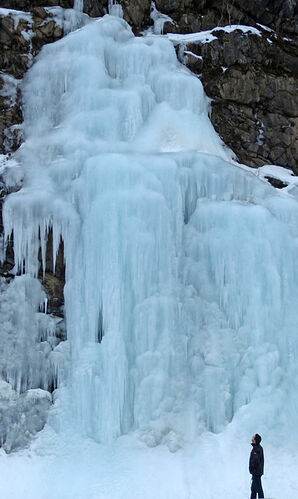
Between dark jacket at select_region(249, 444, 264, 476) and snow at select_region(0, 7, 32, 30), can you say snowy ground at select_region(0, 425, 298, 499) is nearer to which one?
dark jacket at select_region(249, 444, 264, 476)

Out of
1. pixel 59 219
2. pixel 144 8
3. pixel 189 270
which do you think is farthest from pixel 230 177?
pixel 144 8

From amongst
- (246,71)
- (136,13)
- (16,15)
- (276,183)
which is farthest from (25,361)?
(136,13)

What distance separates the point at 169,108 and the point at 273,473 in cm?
742

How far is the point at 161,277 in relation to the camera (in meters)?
10.4

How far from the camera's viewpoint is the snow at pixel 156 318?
9727 millimetres

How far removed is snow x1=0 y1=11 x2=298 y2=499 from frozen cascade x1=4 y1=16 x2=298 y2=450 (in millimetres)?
24

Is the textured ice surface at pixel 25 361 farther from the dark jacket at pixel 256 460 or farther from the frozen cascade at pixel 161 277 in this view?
the dark jacket at pixel 256 460

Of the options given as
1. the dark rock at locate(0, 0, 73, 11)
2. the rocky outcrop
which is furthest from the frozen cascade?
the dark rock at locate(0, 0, 73, 11)

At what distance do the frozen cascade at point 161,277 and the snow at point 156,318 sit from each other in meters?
0.02

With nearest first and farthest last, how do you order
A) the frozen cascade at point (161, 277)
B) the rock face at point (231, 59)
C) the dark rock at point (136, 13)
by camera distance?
the frozen cascade at point (161, 277), the rock face at point (231, 59), the dark rock at point (136, 13)

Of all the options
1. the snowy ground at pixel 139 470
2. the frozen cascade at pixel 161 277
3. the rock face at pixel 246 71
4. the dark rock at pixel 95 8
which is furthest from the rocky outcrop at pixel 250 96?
the snowy ground at pixel 139 470

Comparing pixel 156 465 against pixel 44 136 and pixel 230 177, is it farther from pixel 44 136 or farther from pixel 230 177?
pixel 44 136

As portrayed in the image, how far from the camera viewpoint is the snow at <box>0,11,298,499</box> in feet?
31.9

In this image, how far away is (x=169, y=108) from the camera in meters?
12.8
